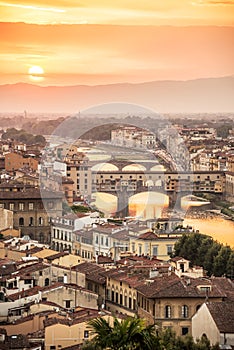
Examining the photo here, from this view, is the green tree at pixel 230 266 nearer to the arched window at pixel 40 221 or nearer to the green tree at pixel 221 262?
the green tree at pixel 221 262

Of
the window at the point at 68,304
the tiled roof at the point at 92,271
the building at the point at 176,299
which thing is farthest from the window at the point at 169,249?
the window at the point at 68,304

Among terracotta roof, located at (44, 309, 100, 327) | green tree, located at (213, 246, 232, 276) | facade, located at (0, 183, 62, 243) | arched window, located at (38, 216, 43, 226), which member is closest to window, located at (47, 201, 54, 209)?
facade, located at (0, 183, 62, 243)

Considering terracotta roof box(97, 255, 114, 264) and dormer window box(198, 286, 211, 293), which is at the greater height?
dormer window box(198, 286, 211, 293)

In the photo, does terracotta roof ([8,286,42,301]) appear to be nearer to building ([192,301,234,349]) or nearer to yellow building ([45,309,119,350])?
yellow building ([45,309,119,350])

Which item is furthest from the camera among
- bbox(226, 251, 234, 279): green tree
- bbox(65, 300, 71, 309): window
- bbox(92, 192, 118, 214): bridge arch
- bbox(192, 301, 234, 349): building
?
bbox(92, 192, 118, 214): bridge arch

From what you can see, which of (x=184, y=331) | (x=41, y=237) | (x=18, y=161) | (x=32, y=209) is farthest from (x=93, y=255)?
(x=18, y=161)

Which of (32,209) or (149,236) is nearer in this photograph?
(149,236)

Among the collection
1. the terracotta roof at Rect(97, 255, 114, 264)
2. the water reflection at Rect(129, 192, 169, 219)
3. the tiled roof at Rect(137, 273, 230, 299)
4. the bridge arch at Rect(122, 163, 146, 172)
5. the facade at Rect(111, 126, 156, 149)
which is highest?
the facade at Rect(111, 126, 156, 149)

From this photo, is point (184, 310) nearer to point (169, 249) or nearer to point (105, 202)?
point (169, 249)
